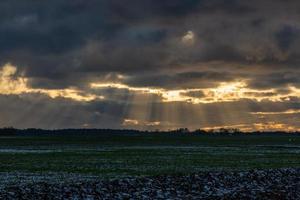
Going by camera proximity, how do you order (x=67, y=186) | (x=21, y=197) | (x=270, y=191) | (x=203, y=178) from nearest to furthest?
(x=21, y=197) → (x=67, y=186) → (x=270, y=191) → (x=203, y=178)

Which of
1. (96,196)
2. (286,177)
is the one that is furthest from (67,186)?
(286,177)

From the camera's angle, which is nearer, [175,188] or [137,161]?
[175,188]

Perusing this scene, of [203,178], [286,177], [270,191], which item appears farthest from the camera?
[286,177]

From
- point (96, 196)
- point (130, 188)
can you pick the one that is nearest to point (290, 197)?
point (130, 188)

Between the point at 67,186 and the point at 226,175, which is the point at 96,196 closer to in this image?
the point at 67,186

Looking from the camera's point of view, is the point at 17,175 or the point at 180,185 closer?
the point at 180,185

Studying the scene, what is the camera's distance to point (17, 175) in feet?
141

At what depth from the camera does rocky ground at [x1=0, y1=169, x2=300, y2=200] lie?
73.3 feet

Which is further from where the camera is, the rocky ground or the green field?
the green field

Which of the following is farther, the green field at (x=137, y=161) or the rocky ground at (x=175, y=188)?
the green field at (x=137, y=161)

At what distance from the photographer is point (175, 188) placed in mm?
25031

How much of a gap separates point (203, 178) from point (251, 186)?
2.51 m

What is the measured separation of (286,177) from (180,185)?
7.99 m

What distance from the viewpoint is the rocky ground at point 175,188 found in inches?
880
